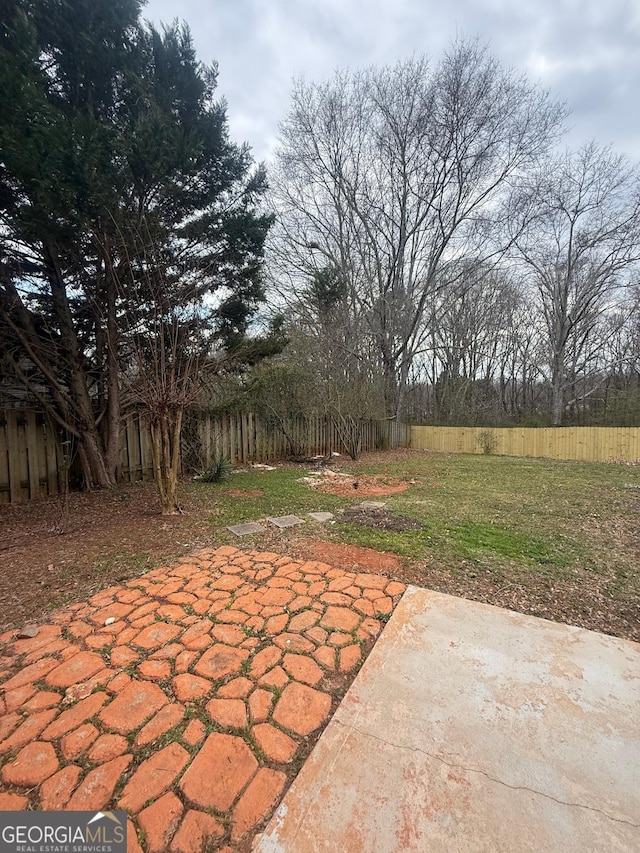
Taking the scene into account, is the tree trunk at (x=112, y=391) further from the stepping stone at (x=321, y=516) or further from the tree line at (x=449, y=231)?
the tree line at (x=449, y=231)

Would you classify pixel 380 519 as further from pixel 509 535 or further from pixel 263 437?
pixel 263 437

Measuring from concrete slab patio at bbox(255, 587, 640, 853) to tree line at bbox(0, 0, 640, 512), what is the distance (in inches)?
131

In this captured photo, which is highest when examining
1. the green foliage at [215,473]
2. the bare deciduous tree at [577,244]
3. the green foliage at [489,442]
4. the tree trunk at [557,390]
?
the bare deciduous tree at [577,244]

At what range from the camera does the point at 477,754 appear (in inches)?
47.6

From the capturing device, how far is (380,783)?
1.12m

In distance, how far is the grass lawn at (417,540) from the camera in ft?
7.66

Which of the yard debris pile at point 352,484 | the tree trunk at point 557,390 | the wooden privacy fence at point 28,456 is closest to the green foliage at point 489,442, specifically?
the tree trunk at point 557,390

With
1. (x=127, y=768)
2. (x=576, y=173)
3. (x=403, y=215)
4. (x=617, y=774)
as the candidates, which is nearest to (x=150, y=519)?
(x=127, y=768)

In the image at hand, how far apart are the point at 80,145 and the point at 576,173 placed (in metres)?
16.4

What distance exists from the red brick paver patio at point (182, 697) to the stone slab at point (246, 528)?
1031mm

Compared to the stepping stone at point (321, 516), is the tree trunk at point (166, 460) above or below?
above

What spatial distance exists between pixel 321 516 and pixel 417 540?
1.17 m

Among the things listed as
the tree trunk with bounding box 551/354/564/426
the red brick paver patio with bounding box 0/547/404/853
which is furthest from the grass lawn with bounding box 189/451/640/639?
the tree trunk with bounding box 551/354/564/426

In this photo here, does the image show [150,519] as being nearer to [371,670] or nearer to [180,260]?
[371,670]
